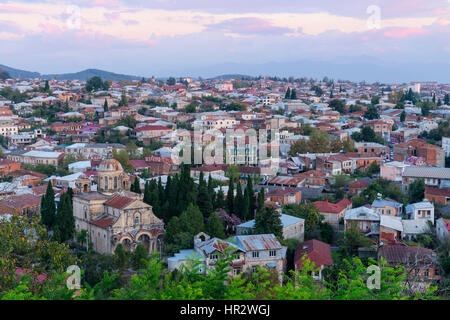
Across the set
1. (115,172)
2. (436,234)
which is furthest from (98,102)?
(436,234)

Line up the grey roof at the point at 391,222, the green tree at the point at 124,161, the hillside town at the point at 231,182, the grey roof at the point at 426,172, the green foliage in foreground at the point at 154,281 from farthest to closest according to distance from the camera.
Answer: the green tree at the point at 124,161 < the grey roof at the point at 426,172 < the grey roof at the point at 391,222 < the hillside town at the point at 231,182 < the green foliage in foreground at the point at 154,281

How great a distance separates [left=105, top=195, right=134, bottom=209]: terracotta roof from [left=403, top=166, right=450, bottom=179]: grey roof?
14428mm

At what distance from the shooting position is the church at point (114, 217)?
59.2 feet

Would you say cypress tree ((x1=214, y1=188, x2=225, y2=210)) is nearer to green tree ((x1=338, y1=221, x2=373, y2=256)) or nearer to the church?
the church

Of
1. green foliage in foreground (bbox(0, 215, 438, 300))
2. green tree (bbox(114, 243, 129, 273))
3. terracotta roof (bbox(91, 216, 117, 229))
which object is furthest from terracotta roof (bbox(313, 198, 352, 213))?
green tree (bbox(114, 243, 129, 273))

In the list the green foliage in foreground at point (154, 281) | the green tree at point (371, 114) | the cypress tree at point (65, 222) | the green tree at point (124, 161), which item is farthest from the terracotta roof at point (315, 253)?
the green tree at point (371, 114)

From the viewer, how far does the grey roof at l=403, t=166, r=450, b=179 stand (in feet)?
87.2

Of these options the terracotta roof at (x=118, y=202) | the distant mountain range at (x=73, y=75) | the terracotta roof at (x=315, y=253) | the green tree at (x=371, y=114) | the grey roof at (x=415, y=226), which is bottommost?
the grey roof at (x=415, y=226)

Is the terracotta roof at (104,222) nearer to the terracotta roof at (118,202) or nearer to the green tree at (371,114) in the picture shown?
the terracotta roof at (118,202)

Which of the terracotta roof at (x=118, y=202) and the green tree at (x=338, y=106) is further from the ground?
the green tree at (x=338, y=106)

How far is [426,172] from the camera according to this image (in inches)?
1064

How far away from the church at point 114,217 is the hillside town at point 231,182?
0.15ft
